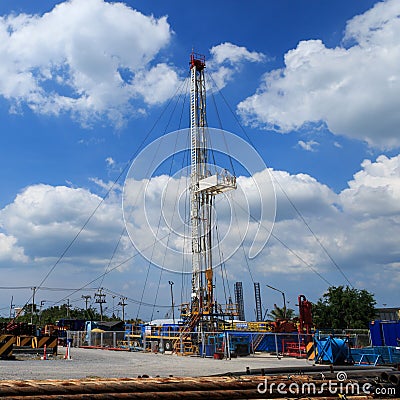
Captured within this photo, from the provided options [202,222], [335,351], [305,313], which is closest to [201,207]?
[202,222]

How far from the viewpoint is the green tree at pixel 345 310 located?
184 feet

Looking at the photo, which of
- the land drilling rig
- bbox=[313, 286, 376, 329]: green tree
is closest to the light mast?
the land drilling rig

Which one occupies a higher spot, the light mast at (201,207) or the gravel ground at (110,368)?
the light mast at (201,207)

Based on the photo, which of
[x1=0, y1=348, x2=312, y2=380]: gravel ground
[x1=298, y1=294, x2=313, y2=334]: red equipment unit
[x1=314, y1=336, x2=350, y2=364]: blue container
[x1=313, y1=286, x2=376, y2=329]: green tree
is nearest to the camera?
[x1=0, y1=348, x2=312, y2=380]: gravel ground

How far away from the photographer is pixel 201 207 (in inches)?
1474

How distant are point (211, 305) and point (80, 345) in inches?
538

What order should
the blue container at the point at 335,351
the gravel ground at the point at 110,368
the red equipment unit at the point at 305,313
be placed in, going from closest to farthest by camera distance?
the gravel ground at the point at 110,368 < the blue container at the point at 335,351 < the red equipment unit at the point at 305,313

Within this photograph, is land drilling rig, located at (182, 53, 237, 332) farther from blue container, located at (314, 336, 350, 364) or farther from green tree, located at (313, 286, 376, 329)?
green tree, located at (313, 286, 376, 329)

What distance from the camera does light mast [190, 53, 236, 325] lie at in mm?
34906

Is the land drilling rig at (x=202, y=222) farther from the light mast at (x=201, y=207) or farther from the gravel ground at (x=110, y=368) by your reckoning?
the gravel ground at (x=110, y=368)

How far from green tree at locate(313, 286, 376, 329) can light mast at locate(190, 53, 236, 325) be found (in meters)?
26.0

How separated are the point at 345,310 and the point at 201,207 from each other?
2967 cm

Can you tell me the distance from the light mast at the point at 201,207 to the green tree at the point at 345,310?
26.0 m

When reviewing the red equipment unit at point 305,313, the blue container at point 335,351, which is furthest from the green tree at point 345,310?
the blue container at point 335,351
